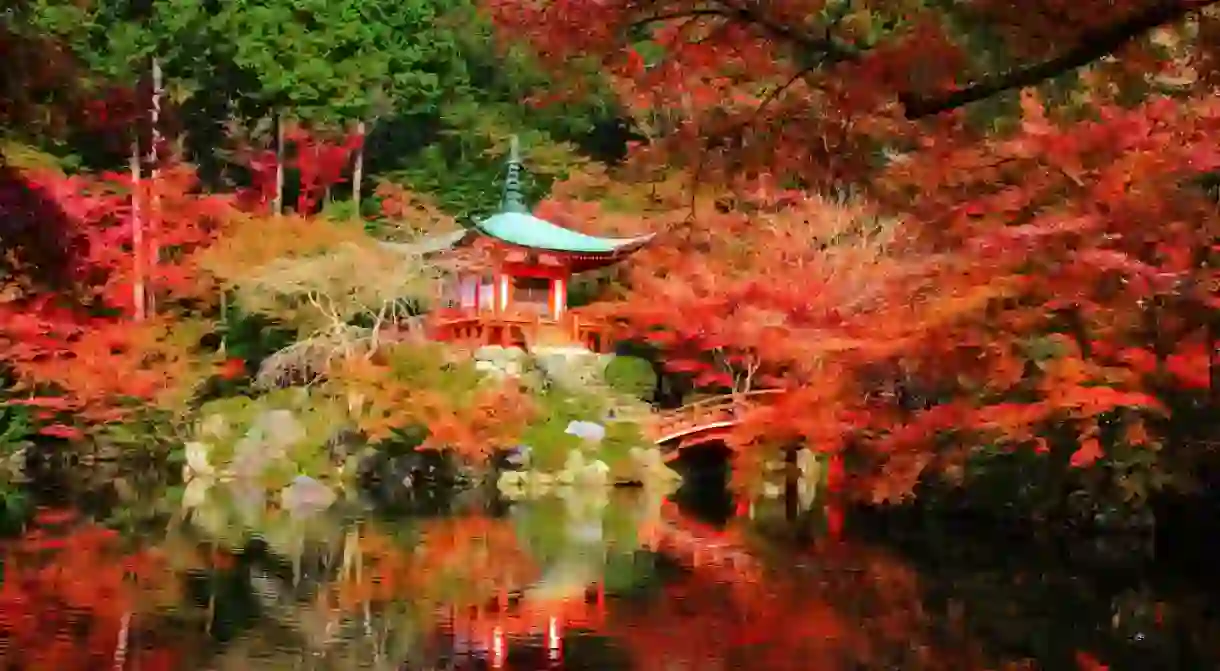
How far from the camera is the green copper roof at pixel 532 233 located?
1670 cm

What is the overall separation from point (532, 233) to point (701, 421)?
352 centimetres

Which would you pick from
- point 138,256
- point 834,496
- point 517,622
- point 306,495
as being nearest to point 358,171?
point 138,256

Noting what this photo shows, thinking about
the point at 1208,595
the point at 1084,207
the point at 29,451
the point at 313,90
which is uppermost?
the point at 313,90

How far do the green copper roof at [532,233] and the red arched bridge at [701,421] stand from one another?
7.57 feet

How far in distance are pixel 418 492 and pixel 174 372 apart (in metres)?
3.52

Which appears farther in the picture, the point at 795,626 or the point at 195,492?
the point at 195,492

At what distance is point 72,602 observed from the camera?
24.0ft

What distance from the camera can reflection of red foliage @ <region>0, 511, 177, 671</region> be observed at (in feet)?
19.3

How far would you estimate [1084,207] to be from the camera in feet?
28.5

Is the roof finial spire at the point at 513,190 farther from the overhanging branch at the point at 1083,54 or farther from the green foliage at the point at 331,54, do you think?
the overhanging branch at the point at 1083,54

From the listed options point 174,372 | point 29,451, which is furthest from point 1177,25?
point 29,451

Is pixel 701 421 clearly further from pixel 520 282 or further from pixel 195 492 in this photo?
pixel 195 492

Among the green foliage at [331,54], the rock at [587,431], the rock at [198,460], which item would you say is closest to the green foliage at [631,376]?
the rock at [587,431]

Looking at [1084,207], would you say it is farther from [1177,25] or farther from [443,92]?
[443,92]
